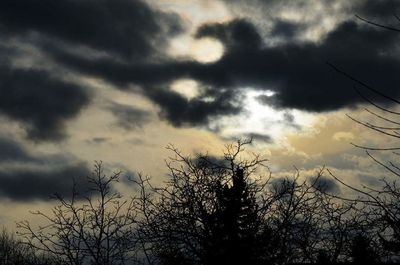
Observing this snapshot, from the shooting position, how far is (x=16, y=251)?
56.7m

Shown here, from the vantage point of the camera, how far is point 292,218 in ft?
65.5

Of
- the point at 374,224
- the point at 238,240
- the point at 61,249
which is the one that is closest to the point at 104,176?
the point at 61,249

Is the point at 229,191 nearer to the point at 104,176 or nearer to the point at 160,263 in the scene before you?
the point at 160,263

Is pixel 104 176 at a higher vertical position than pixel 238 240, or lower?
higher

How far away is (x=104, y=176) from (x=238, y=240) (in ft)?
31.4

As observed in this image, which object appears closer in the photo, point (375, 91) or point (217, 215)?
point (375, 91)

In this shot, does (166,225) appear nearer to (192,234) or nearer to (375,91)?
(192,234)

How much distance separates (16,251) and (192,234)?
44718 mm

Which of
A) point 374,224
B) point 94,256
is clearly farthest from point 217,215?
point 374,224

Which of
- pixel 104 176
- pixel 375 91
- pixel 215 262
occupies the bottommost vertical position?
pixel 375 91

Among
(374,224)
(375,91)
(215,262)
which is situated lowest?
(374,224)

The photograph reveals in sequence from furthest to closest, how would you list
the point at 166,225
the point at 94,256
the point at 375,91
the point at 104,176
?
the point at 104,176 → the point at 94,256 → the point at 166,225 → the point at 375,91

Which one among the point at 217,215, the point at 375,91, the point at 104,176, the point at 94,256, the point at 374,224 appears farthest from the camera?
the point at 104,176

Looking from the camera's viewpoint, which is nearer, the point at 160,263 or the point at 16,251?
the point at 160,263
